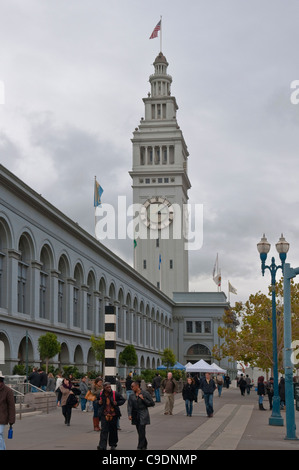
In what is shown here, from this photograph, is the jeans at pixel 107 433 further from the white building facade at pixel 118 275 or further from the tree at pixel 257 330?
the tree at pixel 257 330

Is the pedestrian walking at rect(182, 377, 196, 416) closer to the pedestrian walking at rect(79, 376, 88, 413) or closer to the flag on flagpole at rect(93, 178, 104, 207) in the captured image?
the pedestrian walking at rect(79, 376, 88, 413)

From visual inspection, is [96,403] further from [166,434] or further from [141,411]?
[141,411]

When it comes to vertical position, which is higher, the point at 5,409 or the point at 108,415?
the point at 5,409

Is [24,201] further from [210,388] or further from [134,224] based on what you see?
[134,224]

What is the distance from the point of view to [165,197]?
115312 mm

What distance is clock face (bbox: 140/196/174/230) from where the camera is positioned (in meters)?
115

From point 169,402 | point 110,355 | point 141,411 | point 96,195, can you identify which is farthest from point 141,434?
point 96,195

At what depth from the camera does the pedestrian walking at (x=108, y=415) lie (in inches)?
690

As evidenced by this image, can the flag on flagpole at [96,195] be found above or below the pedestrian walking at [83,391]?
above

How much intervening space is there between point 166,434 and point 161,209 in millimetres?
92796

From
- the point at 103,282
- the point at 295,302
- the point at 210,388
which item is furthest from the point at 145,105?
the point at 210,388

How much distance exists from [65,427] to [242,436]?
235 inches

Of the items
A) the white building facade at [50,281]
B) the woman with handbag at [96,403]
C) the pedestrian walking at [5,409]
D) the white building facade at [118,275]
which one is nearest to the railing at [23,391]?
the white building facade at [118,275]

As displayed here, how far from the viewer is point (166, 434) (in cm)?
2302
